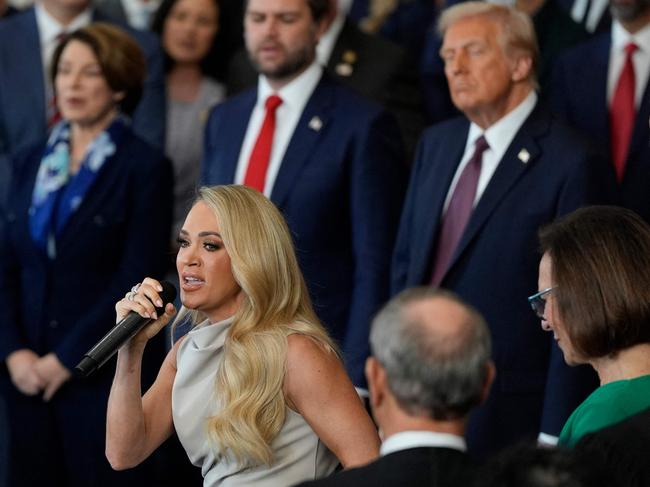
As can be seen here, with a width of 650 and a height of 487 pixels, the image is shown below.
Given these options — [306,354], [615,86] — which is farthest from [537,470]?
[615,86]

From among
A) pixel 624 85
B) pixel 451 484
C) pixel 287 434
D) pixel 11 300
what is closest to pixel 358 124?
pixel 624 85

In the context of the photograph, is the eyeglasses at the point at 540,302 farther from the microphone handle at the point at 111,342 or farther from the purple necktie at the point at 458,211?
the purple necktie at the point at 458,211

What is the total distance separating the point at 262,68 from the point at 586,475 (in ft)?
10.6

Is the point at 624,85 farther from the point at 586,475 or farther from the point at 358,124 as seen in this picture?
the point at 586,475

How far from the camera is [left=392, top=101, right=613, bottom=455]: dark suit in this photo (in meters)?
4.60

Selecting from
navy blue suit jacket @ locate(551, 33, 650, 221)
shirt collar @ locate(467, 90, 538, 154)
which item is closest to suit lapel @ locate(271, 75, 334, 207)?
shirt collar @ locate(467, 90, 538, 154)

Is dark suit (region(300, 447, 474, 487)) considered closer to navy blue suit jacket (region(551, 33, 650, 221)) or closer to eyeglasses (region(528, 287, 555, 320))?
eyeglasses (region(528, 287, 555, 320))

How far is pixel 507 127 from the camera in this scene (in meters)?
4.84

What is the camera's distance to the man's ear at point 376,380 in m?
2.61

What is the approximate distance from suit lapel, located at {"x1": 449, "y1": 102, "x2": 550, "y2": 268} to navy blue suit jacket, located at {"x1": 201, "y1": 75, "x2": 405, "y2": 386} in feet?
1.57

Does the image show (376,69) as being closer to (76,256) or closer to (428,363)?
(76,256)

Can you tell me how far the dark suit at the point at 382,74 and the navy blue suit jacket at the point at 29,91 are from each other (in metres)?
0.79

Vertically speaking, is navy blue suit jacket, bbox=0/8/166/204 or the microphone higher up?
navy blue suit jacket, bbox=0/8/166/204

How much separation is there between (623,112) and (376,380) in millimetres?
3051
